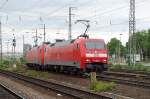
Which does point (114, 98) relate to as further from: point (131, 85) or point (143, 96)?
point (131, 85)

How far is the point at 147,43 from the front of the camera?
452 ft

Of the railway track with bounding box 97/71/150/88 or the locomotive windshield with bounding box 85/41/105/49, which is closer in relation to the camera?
the railway track with bounding box 97/71/150/88

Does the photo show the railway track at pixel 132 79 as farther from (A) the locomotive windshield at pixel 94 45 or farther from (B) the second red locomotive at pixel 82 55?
(A) the locomotive windshield at pixel 94 45

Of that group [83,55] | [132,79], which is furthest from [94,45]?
[132,79]

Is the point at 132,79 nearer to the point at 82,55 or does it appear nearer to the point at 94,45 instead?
the point at 82,55

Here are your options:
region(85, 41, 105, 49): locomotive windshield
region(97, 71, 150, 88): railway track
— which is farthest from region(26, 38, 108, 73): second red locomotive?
region(97, 71, 150, 88): railway track

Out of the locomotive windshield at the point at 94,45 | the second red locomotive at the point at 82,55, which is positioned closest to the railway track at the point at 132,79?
the second red locomotive at the point at 82,55

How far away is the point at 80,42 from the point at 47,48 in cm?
1584

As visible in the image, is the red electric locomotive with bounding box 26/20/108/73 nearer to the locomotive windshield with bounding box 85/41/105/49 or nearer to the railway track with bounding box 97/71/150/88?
the locomotive windshield with bounding box 85/41/105/49

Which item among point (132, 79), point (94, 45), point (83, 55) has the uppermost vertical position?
point (94, 45)

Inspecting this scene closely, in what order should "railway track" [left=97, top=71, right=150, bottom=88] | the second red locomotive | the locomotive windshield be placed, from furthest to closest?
the locomotive windshield, the second red locomotive, "railway track" [left=97, top=71, right=150, bottom=88]

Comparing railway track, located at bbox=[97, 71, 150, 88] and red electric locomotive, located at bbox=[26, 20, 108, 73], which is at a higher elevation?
red electric locomotive, located at bbox=[26, 20, 108, 73]

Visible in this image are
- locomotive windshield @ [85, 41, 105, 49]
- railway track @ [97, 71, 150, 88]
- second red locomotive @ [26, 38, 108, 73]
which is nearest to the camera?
railway track @ [97, 71, 150, 88]

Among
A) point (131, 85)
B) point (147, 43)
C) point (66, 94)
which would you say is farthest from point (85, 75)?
point (147, 43)
